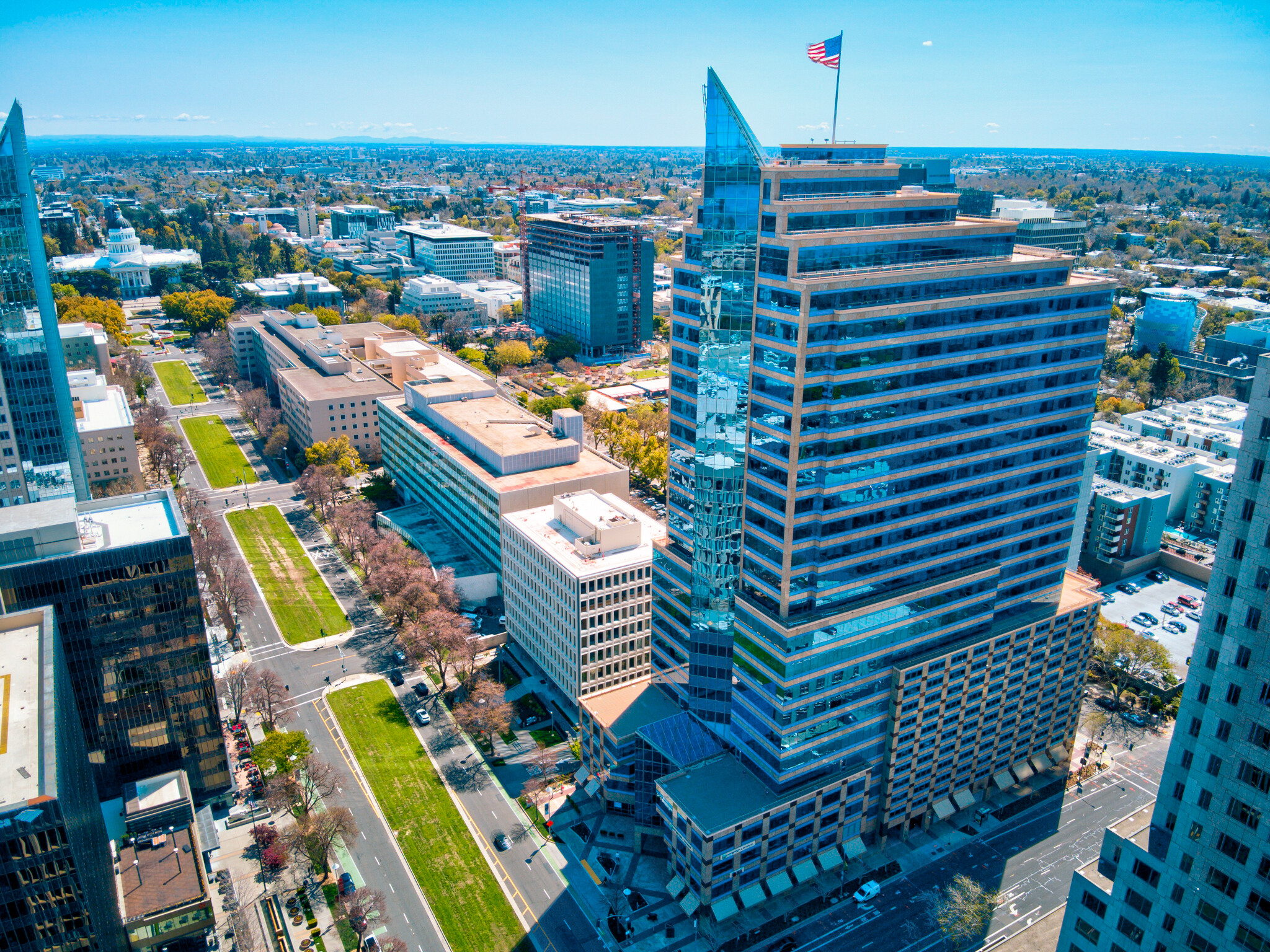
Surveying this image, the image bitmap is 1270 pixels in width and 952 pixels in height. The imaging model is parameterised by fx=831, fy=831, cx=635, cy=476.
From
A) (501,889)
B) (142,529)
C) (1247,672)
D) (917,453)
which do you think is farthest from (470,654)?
(1247,672)

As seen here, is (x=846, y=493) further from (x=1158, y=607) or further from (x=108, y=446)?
Result: (x=108, y=446)

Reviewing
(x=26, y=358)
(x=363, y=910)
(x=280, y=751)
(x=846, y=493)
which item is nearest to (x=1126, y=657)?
(x=846, y=493)

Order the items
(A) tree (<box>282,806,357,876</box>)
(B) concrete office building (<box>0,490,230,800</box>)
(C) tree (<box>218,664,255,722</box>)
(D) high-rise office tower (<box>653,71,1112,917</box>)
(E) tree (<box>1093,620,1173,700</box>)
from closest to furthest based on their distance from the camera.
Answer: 1. (D) high-rise office tower (<box>653,71,1112,917</box>)
2. (B) concrete office building (<box>0,490,230,800</box>)
3. (A) tree (<box>282,806,357,876</box>)
4. (C) tree (<box>218,664,255,722</box>)
5. (E) tree (<box>1093,620,1173,700</box>)

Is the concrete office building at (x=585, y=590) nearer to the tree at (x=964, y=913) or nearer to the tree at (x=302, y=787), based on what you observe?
the tree at (x=302, y=787)

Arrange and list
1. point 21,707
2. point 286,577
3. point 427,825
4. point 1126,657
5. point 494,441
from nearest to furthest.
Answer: point 21,707 → point 427,825 → point 1126,657 → point 494,441 → point 286,577

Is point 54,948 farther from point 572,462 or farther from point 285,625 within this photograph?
point 572,462

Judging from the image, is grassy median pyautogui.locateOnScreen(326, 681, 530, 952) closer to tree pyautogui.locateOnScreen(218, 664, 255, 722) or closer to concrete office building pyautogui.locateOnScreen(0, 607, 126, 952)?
tree pyautogui.locateOnScreen(218, 664, 255, 722)

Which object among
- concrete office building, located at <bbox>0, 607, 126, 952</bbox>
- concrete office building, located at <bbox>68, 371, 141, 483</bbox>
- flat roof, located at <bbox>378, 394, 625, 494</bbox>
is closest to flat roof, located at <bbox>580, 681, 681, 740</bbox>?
flat roof, located at <bbox>378, 394, 625, 494</bbox>
